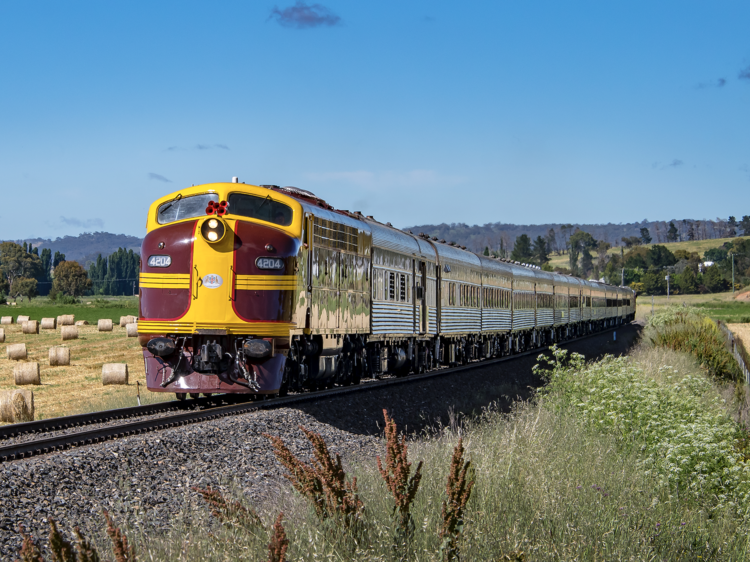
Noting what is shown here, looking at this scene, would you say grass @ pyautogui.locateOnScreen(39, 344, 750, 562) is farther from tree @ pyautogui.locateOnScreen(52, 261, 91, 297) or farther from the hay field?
tree @ pyautogui.locateOnScreen(52, 261, 91, 297)

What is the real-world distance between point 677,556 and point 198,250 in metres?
8.54

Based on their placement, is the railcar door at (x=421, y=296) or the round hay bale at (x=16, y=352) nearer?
the railcar door at (x=421, y=296)

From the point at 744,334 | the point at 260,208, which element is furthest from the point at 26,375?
the point at 744,334

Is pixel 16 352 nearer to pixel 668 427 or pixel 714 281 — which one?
pixel 668 427

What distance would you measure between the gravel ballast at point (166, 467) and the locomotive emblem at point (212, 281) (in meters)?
2.03

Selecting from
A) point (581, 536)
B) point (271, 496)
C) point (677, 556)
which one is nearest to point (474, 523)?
point (581, 536)

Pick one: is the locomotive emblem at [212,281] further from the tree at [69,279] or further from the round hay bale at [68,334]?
the tree at [69,279]

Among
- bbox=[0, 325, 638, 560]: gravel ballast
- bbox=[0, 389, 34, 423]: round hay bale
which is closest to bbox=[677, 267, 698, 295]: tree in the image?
bbox=[0, 325, 638, 560]: gravel ballast

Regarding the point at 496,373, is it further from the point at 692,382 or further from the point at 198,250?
the point at 198,250

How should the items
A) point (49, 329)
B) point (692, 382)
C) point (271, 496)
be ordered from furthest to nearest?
point (49, 329)
point (692, 382)
point (271, 496)

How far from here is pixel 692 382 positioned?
12.9 metres

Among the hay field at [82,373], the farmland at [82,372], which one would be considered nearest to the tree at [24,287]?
the farmland at [82,372]

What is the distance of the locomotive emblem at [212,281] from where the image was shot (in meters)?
12.8

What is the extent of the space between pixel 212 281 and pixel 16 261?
547ft
